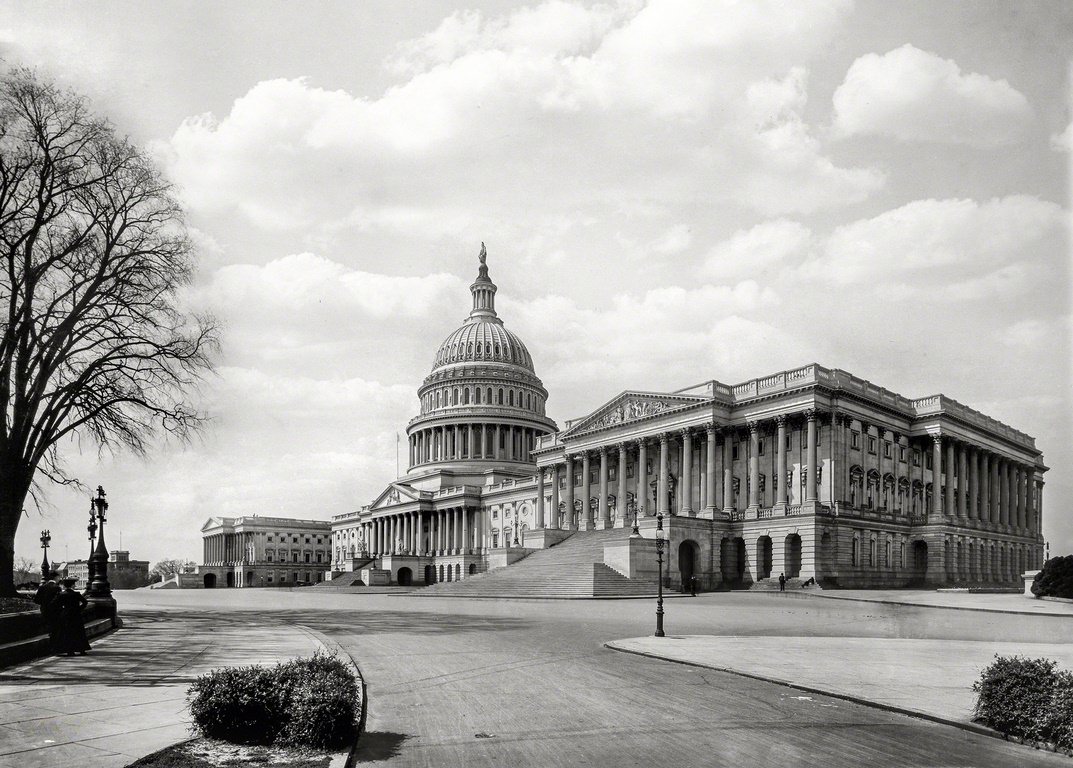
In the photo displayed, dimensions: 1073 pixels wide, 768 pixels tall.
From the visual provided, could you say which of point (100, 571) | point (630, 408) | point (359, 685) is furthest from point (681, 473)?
point (359, 685)

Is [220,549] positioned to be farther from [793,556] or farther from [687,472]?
[793,556]

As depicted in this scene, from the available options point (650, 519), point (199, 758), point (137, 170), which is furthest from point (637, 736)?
point (650, 519)

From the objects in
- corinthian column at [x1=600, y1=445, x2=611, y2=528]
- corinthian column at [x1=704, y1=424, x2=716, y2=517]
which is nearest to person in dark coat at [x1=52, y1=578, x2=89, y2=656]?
corinthian column at [x1=704, y1=424, x2=716, y2=517]

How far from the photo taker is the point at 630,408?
84.3 meters

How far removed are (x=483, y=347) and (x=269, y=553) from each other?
194 feet

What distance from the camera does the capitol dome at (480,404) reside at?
136 metres

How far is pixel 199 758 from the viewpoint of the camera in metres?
10.8

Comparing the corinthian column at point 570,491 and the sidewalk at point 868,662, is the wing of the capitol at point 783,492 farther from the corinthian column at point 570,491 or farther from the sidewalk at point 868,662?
the sidewalk at point 868,662

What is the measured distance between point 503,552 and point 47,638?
2209 inches

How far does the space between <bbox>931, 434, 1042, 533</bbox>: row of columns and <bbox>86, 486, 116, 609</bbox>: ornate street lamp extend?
64.5m

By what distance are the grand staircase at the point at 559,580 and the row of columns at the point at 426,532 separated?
153 feet

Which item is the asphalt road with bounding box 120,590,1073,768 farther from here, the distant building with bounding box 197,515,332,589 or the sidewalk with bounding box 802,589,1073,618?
the distant building with bounding box 197,515,332,589

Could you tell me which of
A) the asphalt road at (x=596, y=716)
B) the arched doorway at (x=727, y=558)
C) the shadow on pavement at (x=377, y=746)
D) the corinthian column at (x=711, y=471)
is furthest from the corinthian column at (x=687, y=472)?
the shadow on pavement at (x=377, y=746)

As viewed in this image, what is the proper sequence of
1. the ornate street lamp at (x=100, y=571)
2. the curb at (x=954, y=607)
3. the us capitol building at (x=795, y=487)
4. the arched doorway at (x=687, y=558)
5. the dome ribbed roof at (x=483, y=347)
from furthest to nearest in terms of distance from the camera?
the dome ribbed roof at (x=483, y=347) → the arched doorway at (x=687, y=558) → the us capitol building at (x=795, y=487) → the curb at (x=954, y=607) → the ornate street lamp at (x=100, y=571)
